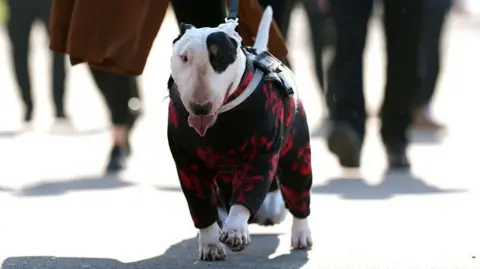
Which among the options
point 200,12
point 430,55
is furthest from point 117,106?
point 430,55

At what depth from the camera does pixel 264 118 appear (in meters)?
4.29

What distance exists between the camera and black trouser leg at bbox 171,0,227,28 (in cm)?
522

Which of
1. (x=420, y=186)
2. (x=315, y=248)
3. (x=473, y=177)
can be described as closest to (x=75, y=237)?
(x=315, y=248)

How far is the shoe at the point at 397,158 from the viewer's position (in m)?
7.02

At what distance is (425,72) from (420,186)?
311 centimetres

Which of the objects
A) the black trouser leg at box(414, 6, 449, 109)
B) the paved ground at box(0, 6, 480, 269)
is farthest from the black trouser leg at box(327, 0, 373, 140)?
the black trouser leg at box(414, 6, 449, 109)

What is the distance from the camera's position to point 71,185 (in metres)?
6.66

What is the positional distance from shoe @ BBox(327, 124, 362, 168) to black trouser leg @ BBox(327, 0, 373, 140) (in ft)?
0.18

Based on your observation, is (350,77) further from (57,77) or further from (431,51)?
(57,77)

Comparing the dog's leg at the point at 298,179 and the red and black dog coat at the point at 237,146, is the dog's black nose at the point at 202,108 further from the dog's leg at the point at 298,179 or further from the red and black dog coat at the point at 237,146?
the dog's leg at the point at 298,179

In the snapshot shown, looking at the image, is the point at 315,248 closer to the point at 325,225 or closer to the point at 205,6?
the point at 325,225

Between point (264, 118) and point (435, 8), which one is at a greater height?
point (435, 8)

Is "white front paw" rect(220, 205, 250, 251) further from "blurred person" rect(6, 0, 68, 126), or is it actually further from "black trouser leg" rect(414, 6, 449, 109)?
"blurred person" rect(6, 0, 68, 126)

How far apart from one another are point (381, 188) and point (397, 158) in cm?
65
